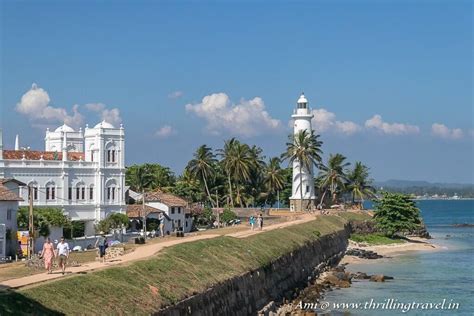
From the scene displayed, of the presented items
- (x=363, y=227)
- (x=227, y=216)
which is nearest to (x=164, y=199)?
(x=227, y=216)

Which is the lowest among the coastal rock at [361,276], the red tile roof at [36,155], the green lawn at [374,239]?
the coastal rock at [361,276]

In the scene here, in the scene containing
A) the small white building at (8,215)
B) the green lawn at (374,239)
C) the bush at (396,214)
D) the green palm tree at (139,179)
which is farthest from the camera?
the green palm tree at (139,179)

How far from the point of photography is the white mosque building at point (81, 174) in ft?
214

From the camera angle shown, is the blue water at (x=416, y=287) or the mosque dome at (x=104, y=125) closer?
the blue water at (x=416, y=287)

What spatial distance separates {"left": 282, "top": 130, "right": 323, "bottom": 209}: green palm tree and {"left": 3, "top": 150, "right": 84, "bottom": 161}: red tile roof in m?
29.7

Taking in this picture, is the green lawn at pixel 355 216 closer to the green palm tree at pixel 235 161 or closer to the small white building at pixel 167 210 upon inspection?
the green palm tree at pixel 235 161

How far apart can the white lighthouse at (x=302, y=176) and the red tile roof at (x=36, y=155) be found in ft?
103

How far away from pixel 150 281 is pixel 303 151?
6502cm

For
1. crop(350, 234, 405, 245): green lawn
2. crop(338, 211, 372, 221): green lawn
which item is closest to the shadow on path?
crop(350, 234, 405, 245): green lawn

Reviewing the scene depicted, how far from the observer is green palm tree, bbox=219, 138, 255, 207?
318 ft

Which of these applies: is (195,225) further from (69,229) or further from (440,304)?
(440,304)

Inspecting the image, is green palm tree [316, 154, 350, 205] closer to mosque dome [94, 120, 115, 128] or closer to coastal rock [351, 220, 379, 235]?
coastal rock [351, 220, 379, 235]

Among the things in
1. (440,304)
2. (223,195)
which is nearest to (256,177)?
(223,195)

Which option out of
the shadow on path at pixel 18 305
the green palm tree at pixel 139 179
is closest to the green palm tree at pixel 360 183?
the green palm tree at pixel 139 179
